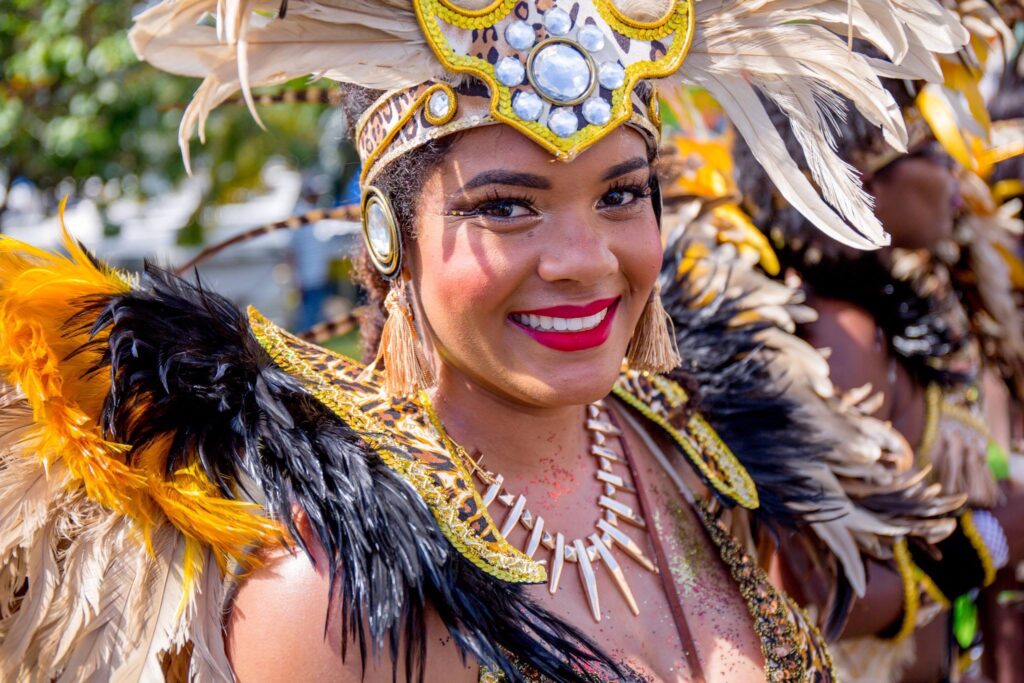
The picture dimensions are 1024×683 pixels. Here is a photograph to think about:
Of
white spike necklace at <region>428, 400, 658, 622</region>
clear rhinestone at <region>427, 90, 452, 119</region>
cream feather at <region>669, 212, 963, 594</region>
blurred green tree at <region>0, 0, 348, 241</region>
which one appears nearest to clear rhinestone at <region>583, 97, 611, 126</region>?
clear rhinestone at <region>427, 90, 452, 119</region>

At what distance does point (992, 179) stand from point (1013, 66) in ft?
3.18

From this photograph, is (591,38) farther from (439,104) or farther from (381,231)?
(381,231)

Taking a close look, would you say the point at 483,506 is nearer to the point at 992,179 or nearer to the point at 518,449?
the point at 518,449

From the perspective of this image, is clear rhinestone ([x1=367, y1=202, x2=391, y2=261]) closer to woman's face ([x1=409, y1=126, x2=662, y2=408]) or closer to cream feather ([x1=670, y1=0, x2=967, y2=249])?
woman's face ([x1=409, y1=126, x2=662, y2=408])

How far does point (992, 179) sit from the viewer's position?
4.72 metres

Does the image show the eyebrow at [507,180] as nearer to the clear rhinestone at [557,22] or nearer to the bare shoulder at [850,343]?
the clear rhinestone at [557,22]

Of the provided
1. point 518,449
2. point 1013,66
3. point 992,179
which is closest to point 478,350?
point 518,449

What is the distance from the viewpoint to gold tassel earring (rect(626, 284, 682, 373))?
2.07 metres

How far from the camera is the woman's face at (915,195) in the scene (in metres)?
3.23

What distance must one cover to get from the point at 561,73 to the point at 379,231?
0.41 m

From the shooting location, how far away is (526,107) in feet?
5.65

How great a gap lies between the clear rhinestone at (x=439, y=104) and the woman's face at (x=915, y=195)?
1847mm

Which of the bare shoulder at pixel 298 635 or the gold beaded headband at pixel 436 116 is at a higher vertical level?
the gold beaded headband at pixel 436 116

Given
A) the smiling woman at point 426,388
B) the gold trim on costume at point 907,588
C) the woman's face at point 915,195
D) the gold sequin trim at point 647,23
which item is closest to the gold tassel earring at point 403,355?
the smiling woman at point 426,388
